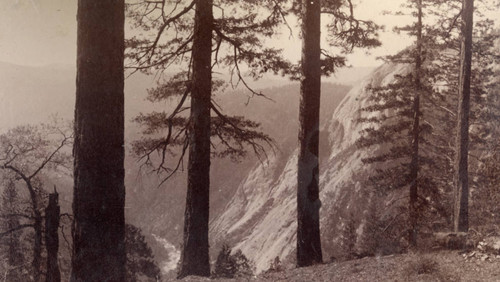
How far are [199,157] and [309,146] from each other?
2.04 m

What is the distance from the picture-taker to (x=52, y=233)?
12.1 metres

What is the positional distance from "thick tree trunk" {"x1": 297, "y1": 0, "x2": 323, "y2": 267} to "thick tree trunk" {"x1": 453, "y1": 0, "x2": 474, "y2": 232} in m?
5.11

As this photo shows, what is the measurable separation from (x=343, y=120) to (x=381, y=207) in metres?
19.4

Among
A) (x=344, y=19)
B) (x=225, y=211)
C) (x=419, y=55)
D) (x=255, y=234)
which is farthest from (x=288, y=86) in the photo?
(x=344, y=19)

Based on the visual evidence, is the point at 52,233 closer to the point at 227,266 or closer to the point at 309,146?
the point at 309,146

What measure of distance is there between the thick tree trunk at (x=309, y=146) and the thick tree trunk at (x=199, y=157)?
174cm

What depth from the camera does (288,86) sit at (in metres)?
93.4

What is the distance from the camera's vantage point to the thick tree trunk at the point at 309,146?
27.3ft

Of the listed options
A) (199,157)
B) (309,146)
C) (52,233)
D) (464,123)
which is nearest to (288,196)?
(464,123)

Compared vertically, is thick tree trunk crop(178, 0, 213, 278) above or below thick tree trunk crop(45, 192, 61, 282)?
above

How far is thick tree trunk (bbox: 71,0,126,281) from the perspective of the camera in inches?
155

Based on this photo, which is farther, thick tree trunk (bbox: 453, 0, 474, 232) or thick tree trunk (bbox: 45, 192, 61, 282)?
thick tree trunk (bbox: 45, 192, 61, 282)

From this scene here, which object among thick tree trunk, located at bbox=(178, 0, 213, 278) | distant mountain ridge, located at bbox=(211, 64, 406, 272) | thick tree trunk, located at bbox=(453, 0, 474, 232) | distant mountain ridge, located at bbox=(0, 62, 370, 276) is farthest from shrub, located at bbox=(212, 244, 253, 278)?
distant mountain ridge, located at bbox=(0, 62, 370, 276)

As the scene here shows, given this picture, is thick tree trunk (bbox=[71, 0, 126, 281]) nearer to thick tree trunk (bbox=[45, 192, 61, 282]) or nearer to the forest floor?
the forest floor
